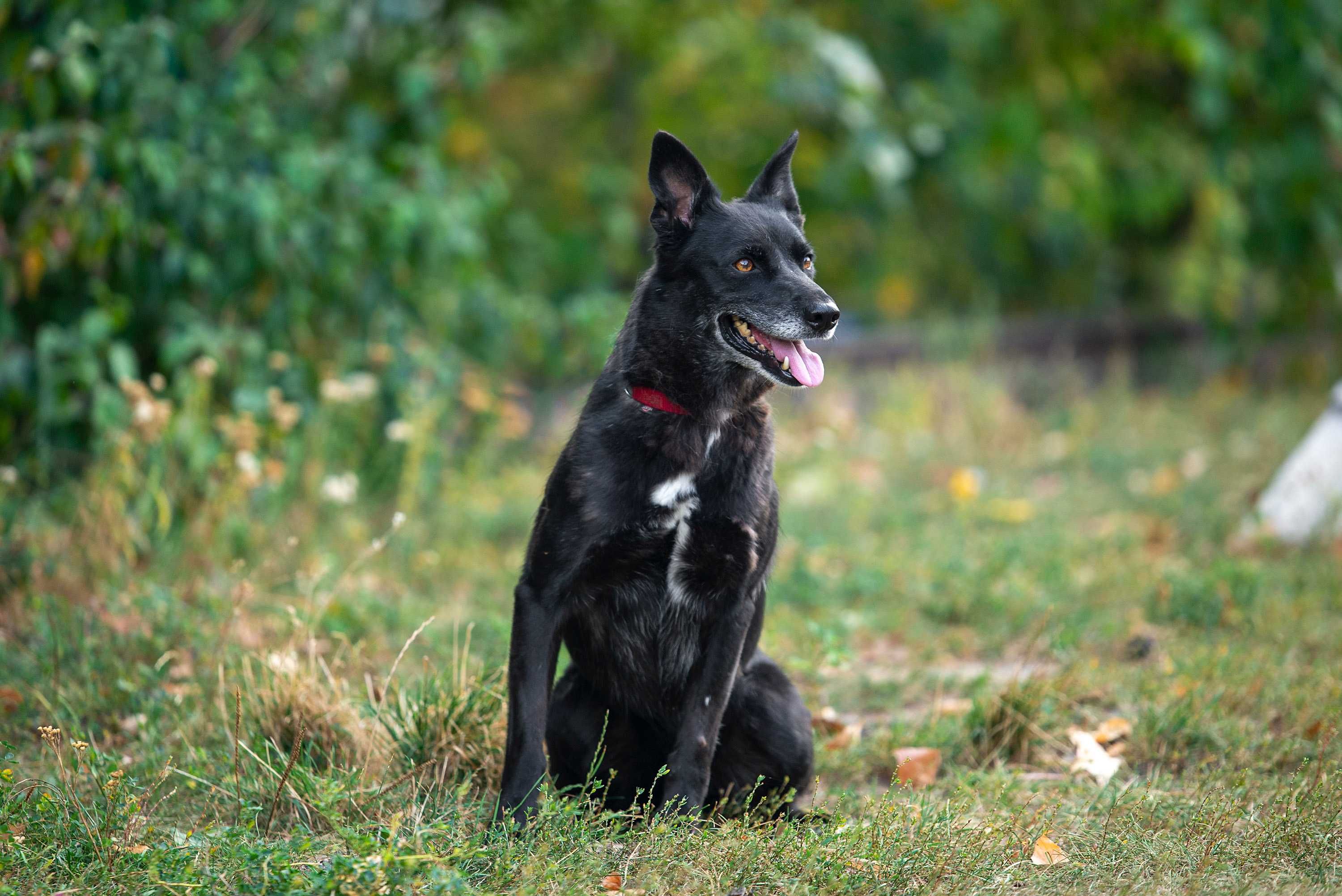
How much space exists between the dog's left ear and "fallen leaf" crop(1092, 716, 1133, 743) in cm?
173

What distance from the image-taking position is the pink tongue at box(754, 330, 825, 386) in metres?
2.93

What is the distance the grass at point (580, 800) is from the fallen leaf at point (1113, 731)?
1.7 inches

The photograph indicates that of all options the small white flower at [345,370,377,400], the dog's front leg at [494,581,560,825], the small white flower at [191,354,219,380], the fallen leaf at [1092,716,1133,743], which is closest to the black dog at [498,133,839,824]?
the dog's front leg at [494,581,560,825]

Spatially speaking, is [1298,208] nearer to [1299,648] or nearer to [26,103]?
[1299,648]

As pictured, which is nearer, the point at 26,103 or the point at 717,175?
the point at 26,103

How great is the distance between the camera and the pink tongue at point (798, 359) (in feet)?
9.61

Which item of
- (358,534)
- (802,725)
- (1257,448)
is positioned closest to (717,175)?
(1257,448)

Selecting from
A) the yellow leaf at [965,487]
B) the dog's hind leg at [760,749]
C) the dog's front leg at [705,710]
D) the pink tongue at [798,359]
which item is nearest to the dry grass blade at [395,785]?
the dog's front leg at [705,710]

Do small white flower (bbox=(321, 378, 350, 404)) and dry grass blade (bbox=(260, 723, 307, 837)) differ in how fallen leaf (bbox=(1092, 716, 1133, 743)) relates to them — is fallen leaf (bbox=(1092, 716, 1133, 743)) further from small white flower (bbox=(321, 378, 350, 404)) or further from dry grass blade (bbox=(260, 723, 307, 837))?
small white flower (bbox=(321, 378, 350, 404))

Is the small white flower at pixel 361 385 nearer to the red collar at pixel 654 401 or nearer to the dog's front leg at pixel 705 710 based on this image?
the red collar at pixel 654 401

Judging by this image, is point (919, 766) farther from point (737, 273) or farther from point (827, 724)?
point (737, 273)

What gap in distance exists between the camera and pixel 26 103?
456 cm

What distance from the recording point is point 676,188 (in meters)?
3.04

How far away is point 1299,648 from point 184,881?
3.73m
